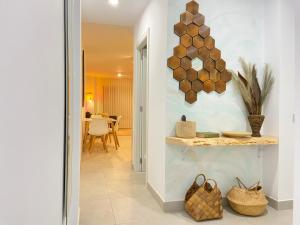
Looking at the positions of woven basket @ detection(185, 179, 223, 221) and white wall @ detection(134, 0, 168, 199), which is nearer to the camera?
woven basket @ detection(185, 179, 223, 221)

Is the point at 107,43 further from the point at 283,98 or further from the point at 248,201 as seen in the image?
the point at 248,201

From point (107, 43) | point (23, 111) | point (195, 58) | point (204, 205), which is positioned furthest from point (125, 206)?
point (107, 43)

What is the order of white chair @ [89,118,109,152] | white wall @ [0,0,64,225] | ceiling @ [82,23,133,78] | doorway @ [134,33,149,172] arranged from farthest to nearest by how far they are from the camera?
white chair @ [89,118,109,152] → ceiling @ [82,23,133,78] → doorway @ [134,33,149,172] → white wall @ [0,0,64,225]

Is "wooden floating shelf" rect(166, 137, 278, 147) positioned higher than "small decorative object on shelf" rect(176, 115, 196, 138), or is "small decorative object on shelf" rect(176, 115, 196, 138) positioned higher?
"small decorative object on shelf" rect(176, 115, 196, 138)

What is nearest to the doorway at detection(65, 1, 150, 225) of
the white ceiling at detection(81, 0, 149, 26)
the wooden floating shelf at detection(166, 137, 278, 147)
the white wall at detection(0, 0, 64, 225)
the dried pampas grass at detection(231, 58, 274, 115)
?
the white ceiling at detection(81, 0, 149, 26)

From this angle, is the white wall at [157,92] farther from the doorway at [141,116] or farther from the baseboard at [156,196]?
the doorway at [141,116]

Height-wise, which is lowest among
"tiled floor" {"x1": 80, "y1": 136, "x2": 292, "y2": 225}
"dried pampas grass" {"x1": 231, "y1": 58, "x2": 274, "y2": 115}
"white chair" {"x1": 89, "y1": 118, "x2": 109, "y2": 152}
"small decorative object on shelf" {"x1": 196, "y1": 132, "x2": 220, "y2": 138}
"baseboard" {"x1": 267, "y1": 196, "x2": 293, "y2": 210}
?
"tiled floor" {"x1": 80, "y1": 136, "x2": 292, "y2": 225}

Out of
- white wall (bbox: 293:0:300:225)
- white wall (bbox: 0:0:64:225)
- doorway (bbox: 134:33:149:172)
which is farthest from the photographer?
doorway (bbox: 134:33:149:172)

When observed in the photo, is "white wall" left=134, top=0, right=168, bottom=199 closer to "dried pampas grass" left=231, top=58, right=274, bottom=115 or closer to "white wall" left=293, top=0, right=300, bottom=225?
"dried pampas grass" left=231, top=58, right=274, bottom=115

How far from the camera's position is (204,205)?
7.61 ft

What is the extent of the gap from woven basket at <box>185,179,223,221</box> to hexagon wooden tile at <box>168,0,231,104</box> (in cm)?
98

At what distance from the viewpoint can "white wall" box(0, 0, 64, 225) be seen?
0.92 feet

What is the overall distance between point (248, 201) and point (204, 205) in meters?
0.49

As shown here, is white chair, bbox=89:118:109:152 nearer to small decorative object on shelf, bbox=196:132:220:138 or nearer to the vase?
small decorative object on shelf, bbox=196:132:220:138
